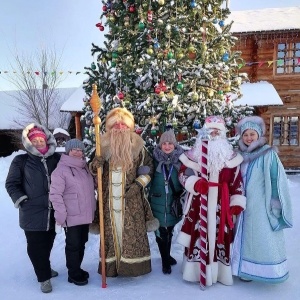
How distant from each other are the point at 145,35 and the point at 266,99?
7169 mm

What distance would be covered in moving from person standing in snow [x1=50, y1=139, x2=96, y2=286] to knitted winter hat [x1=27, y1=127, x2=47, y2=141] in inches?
11.1

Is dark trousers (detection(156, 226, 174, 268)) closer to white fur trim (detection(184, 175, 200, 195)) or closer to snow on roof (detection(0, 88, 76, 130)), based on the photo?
white fur trim (detection(184, 175, 200, 195))

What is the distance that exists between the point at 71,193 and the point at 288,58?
11.6 meters

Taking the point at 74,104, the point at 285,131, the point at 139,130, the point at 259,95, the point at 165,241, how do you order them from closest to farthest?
the point at 165,241, the point at 139,130, the point at 259,95, the point at 74,104, the point at 285,131

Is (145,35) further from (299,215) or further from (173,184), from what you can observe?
(299,215)

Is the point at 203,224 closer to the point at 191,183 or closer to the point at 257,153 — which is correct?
the point at 191,183

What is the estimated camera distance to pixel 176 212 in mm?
3594

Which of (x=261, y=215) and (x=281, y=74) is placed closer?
(x=261, y=215)

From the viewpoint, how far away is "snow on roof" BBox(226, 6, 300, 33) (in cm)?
1176

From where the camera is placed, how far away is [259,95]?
35.8ft

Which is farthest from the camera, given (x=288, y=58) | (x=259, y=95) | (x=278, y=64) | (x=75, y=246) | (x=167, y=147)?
(x=278, y=64)

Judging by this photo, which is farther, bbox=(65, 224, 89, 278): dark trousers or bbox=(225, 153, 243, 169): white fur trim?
bbox=(65, 224, 89, 278): dark trousers

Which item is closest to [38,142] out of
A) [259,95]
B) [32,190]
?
[32,190]

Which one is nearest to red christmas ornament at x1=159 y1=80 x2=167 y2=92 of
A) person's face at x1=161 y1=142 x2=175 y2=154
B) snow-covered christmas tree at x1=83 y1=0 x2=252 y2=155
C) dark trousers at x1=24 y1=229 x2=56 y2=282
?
snow-covered christmas tree at x1=83 y1=0 x2=252 y2=155
